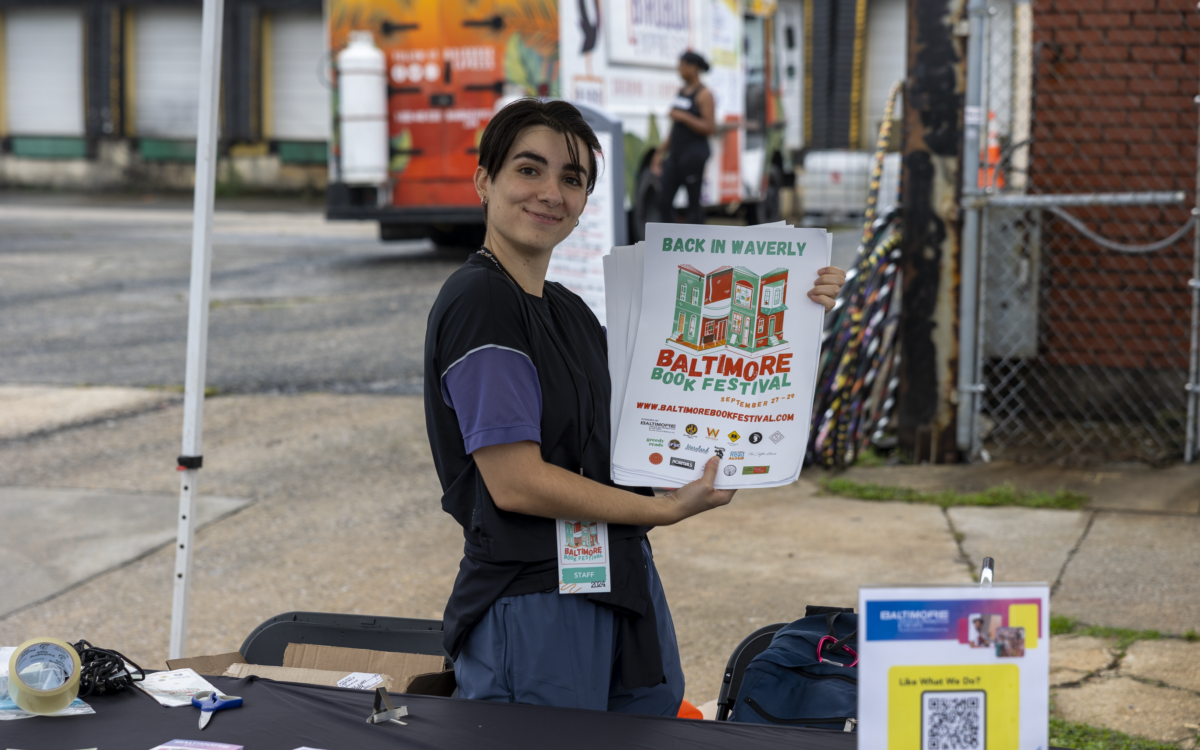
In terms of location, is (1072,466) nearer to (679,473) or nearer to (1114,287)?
(1114,287)

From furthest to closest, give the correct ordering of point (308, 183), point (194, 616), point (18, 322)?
point (308, 183)
point (18, 322)
point (194, 616)

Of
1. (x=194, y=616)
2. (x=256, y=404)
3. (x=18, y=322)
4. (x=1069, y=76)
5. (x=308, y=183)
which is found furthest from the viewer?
(x=308, y=183)

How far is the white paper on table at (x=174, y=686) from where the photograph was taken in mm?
2064

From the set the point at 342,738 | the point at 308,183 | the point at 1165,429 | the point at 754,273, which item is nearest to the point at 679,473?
the point at 754,273

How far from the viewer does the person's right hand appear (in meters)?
2.00

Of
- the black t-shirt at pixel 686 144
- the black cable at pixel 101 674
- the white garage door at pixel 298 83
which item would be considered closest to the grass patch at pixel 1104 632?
the black cable at pixel 101 674

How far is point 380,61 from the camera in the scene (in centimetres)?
1202

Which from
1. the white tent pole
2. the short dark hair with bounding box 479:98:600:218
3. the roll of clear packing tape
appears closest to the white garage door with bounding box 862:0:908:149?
the white tent pole

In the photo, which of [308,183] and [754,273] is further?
[308,183]

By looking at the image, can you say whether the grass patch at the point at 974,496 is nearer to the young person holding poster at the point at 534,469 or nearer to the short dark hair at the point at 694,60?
the young person holding poster at the point at 534,469

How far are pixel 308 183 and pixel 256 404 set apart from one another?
20.9 meters

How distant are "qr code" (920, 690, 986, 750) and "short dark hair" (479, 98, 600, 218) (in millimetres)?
1124

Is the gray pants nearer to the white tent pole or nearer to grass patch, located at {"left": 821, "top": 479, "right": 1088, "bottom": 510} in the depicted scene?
the white tent pole

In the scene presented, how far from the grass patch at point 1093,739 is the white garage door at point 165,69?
2773 centimetres
